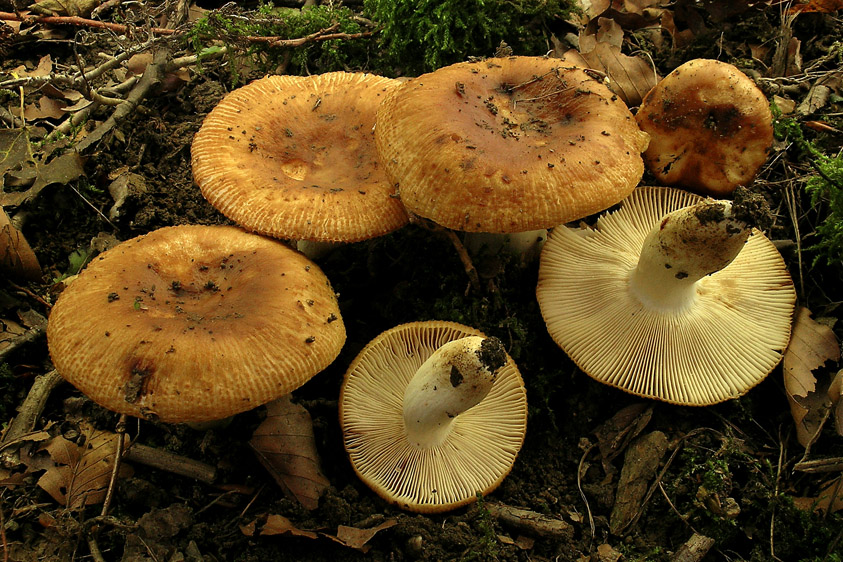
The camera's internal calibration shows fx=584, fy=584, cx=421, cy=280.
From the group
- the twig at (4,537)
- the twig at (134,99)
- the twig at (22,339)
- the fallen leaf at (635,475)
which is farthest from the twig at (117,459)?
the fallen leaf at (635,475)

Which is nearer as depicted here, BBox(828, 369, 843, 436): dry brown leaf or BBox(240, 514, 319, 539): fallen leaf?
BBox(240, 514, 319, 539): fallen leaf

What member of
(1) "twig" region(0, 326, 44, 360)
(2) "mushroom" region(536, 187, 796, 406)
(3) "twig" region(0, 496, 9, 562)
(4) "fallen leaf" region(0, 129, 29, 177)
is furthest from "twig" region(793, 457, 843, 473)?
(4) "fallen leaf" region(0, 129, 29, 177)

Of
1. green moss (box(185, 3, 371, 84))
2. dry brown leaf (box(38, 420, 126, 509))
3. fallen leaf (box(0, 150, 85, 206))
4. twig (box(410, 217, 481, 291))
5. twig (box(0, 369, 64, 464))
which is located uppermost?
green moss (box(185, 3, 371, 84))

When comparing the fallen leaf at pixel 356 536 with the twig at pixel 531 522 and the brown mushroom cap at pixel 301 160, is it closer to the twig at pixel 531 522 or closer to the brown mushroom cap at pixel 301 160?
the twig at pixel 531 522

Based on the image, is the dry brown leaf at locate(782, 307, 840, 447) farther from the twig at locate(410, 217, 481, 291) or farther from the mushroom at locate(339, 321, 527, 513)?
the twig at locate(410, 217, 481, 291)

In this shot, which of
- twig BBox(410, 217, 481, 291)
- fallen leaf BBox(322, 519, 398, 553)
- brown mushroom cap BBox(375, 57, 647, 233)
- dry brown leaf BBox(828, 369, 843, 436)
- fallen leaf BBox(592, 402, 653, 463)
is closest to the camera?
fallen leaf BBox(322, 519, 398, 553)

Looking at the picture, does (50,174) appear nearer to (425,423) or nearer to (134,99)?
(134,99)

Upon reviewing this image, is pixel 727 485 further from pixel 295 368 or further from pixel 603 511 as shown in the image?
pixel 295 368

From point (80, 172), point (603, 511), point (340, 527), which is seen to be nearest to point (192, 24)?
point (80, 172)
